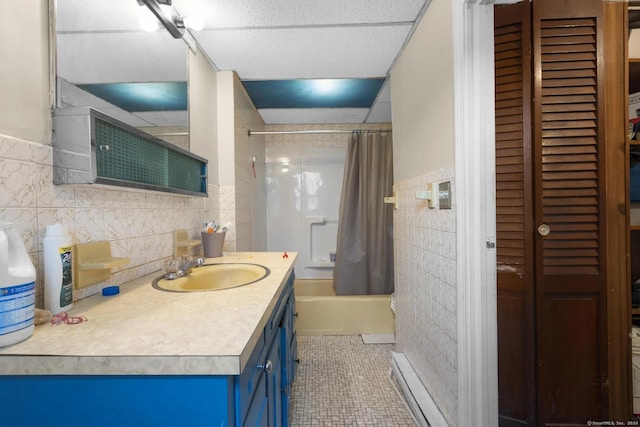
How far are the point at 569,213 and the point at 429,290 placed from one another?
694 millimetres

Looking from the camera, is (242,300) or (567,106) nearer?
(242,300)

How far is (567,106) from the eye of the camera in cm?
111

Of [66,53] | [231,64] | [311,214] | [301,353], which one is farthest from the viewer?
[311,214]

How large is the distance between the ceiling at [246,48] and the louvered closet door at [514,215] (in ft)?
1.51

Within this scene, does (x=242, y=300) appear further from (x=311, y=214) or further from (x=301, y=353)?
(x=311, y=214)

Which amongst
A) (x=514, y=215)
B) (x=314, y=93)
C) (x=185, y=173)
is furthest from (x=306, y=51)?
(x=514, y=215)

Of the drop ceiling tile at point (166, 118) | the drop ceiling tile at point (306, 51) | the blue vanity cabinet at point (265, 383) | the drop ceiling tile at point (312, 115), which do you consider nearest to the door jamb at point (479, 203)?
the drop ceiling tile at point (306, 51)

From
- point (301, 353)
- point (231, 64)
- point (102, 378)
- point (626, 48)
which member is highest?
point (231, 64)

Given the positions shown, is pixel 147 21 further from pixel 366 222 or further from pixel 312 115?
pixel 366 222

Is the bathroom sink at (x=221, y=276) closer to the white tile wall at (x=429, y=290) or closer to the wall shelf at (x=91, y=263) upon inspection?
A: the wall shelf at (x=91, y=263)

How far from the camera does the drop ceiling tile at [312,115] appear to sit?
8.24ft

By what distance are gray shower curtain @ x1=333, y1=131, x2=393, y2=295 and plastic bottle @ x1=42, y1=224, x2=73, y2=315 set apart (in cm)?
201

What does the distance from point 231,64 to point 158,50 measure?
592 millimetres

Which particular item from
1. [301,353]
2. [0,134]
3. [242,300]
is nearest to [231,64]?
[0,134]
